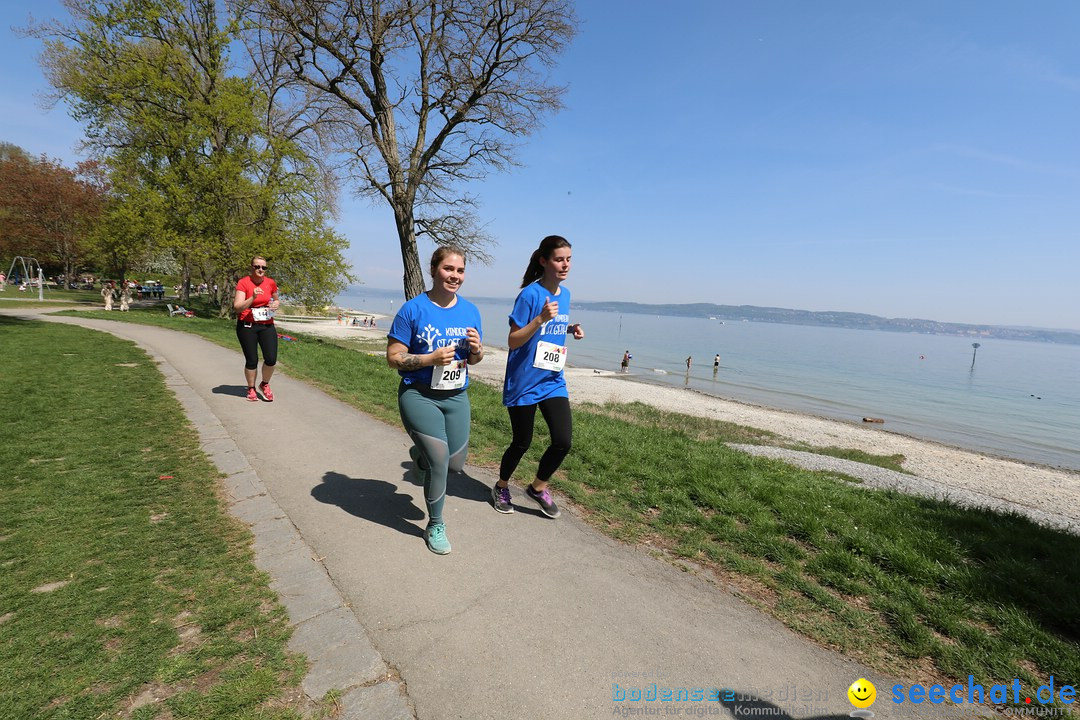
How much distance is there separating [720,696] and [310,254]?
2513 cm

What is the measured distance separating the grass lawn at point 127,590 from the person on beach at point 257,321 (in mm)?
2337

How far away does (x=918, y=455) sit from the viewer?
52.9 ft

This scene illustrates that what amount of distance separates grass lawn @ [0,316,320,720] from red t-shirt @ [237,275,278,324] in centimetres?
251

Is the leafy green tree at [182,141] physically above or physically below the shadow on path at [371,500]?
above

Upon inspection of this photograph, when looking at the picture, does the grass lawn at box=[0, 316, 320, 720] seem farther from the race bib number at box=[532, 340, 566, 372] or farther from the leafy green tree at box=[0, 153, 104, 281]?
the leafy green tree at box=[0, 153, 104, 281]

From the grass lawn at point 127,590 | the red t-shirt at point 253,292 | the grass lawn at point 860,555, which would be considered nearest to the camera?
the grass lawn at point 127,590

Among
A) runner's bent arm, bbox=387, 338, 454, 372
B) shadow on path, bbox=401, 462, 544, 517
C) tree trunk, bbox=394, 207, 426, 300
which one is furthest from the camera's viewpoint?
tree trunk, bbox=394, 207, 426, 300

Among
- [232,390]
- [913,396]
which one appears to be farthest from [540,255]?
[913,396]

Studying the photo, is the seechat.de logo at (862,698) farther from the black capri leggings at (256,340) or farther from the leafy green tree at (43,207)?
the leafy green tree at (43,207)

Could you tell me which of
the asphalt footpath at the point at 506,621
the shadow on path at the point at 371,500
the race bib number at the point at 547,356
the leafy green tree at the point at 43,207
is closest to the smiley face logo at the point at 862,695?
the asphalt footpath at the point at 506,621

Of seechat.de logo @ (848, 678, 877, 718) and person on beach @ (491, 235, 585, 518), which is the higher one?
person on beach @ (491, 235, 585, 518)

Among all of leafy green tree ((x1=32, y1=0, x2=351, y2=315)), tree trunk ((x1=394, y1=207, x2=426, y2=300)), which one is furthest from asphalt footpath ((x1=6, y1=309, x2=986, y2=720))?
leafy green tree ((x1=32, y1=0, x2=351, y2=315))

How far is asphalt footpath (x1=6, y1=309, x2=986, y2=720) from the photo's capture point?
2240 millimetres

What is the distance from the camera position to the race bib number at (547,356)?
13.1 ft
